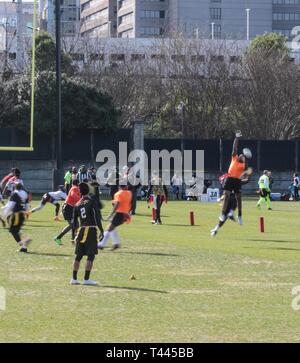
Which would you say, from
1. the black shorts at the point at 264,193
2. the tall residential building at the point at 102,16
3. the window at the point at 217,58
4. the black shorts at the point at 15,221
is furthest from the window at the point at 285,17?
the black shorts at the point at 15,221

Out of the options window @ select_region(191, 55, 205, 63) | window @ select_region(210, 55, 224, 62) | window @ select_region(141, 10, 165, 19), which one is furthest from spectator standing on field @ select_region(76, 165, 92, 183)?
window @ select_region(141, 10, 165, 19)

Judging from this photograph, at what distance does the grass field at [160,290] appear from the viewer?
14.4 meters

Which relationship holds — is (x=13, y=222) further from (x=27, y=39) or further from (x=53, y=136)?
(x=27, y=39)

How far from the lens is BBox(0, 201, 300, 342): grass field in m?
14.4

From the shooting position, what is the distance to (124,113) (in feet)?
237

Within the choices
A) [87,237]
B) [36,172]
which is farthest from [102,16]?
[87,237]

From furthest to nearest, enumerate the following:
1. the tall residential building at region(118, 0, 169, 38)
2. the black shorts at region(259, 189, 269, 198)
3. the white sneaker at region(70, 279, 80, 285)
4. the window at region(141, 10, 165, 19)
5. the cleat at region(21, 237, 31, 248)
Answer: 1. the window at region(141, 10, 165, 19)
2. the tall residential building at region(118, 0, 169, 38)
3. the black shorts at region(259, 189, 269, 198)
4. the cleat at region(21, 237, 31, 248)
5. the white sneaker at region(70, 279, 80, 285)

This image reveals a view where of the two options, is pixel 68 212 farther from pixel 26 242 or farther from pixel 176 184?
pixel 176 184

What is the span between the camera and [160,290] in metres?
18.5

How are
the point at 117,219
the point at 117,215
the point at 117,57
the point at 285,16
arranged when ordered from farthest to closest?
the point at 285,16 → the point at 117,57 → the point at 117,215 → the point at 117,219

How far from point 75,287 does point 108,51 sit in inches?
2630

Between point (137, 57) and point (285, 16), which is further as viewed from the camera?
point (285, 16)

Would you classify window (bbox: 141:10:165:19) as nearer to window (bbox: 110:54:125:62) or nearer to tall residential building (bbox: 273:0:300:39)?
tall residential building (bbox: 273:0:300:39)

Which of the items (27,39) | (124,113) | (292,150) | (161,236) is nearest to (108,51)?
(27,39)
